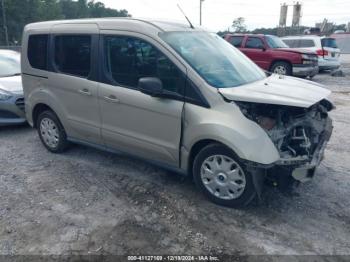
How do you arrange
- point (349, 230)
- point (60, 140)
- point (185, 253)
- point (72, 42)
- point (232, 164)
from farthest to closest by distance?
point (60, 140), point (72, 42), point (232, 164), point (349, 230), point (185, 253)

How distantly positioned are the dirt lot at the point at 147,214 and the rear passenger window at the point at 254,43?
8523 mm

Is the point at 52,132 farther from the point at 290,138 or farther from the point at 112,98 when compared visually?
the point at 290,138

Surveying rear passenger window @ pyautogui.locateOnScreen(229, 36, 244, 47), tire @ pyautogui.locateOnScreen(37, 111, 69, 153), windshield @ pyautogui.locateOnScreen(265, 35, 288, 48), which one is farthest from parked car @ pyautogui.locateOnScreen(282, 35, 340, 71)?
tire @ pyautogui.locateOnScreen(37, 111, 69, 153)

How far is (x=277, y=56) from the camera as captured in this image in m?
12.1

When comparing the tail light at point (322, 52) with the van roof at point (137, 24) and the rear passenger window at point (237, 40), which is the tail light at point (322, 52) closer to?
the rear passenger window at point (237, 40)

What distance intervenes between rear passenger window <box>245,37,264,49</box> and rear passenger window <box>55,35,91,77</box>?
31.1 feet

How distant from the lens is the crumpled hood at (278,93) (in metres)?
3.19

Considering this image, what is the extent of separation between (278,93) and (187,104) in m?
0.94

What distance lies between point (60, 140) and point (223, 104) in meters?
2.85

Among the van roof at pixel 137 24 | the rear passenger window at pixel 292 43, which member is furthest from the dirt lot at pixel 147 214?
the rear passenger window at pixel 292 43

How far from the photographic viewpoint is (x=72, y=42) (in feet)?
14.7

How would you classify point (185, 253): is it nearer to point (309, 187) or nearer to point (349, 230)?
point (349, 230)

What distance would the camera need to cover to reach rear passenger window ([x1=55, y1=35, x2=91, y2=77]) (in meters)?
4.33

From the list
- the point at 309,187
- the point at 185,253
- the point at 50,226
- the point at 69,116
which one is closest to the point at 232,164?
the point at 185,253
